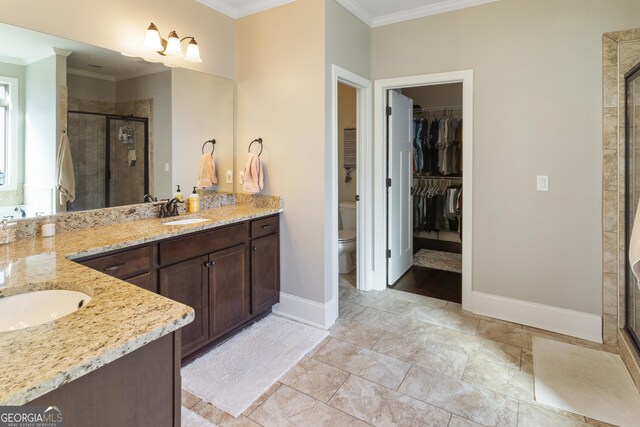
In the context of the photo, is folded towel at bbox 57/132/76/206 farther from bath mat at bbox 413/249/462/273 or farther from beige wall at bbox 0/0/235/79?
bath mat at bbox 413/249/462/273

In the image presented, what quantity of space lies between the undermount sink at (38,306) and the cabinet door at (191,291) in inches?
32.7

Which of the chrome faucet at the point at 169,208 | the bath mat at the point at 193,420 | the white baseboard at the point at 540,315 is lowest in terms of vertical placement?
the bath mat at the point at 193,420

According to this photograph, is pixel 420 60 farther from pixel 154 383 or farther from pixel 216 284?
pixel 154 383

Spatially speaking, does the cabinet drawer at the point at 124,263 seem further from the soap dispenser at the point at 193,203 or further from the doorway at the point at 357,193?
the doorway at the point at 357,193

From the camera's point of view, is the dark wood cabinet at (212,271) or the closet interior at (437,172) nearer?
the dark wood cabinet at (212,271)

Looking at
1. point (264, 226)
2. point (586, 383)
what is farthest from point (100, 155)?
point (586, 383)

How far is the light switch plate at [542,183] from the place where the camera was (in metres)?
2.76

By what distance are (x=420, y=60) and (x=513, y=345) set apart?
2.48m


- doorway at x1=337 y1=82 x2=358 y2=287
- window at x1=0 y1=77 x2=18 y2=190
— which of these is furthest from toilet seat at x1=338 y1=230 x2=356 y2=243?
window at x1=0 y1=77 x2=18 y2=190

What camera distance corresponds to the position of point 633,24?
2436mm

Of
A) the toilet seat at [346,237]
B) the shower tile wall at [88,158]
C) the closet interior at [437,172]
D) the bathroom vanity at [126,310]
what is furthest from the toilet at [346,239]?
the shower tile wall at [88,158]

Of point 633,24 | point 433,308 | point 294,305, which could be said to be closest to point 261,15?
point 294,305

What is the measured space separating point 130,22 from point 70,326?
2294 mm

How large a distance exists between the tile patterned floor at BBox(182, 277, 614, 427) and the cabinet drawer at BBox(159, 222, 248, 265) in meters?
0.81
